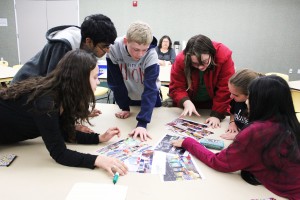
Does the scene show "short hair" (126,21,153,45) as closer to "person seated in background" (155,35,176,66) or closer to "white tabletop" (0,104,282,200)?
"white tabletop" (0,104,282,200)

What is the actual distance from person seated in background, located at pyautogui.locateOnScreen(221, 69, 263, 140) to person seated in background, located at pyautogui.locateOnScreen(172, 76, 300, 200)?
34 cm

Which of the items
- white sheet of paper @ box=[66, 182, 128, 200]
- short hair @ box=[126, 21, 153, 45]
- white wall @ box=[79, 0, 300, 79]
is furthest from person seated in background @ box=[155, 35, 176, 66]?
white sheet of paper @ box=[66, 182, 128, 200]

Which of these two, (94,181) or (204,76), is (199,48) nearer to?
(204,76)

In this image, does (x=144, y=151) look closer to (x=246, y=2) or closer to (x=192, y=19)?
(x=192, y=19)

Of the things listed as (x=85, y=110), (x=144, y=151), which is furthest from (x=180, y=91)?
(x=85, y=110)

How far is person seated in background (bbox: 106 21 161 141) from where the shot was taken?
1.54 meters

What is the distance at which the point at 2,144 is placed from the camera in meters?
1.35

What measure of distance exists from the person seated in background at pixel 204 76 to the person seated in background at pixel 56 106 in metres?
0.78

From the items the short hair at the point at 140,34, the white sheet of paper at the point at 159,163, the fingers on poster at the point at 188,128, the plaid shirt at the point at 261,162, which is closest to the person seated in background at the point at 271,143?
the plaid shirt at the point at 261,162

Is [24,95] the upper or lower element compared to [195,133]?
upper

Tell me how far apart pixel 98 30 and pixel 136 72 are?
1.63ft

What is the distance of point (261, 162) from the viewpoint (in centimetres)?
104

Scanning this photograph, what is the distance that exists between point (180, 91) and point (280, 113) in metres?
0.99

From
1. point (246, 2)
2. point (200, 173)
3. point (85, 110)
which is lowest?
point (200, 173)
